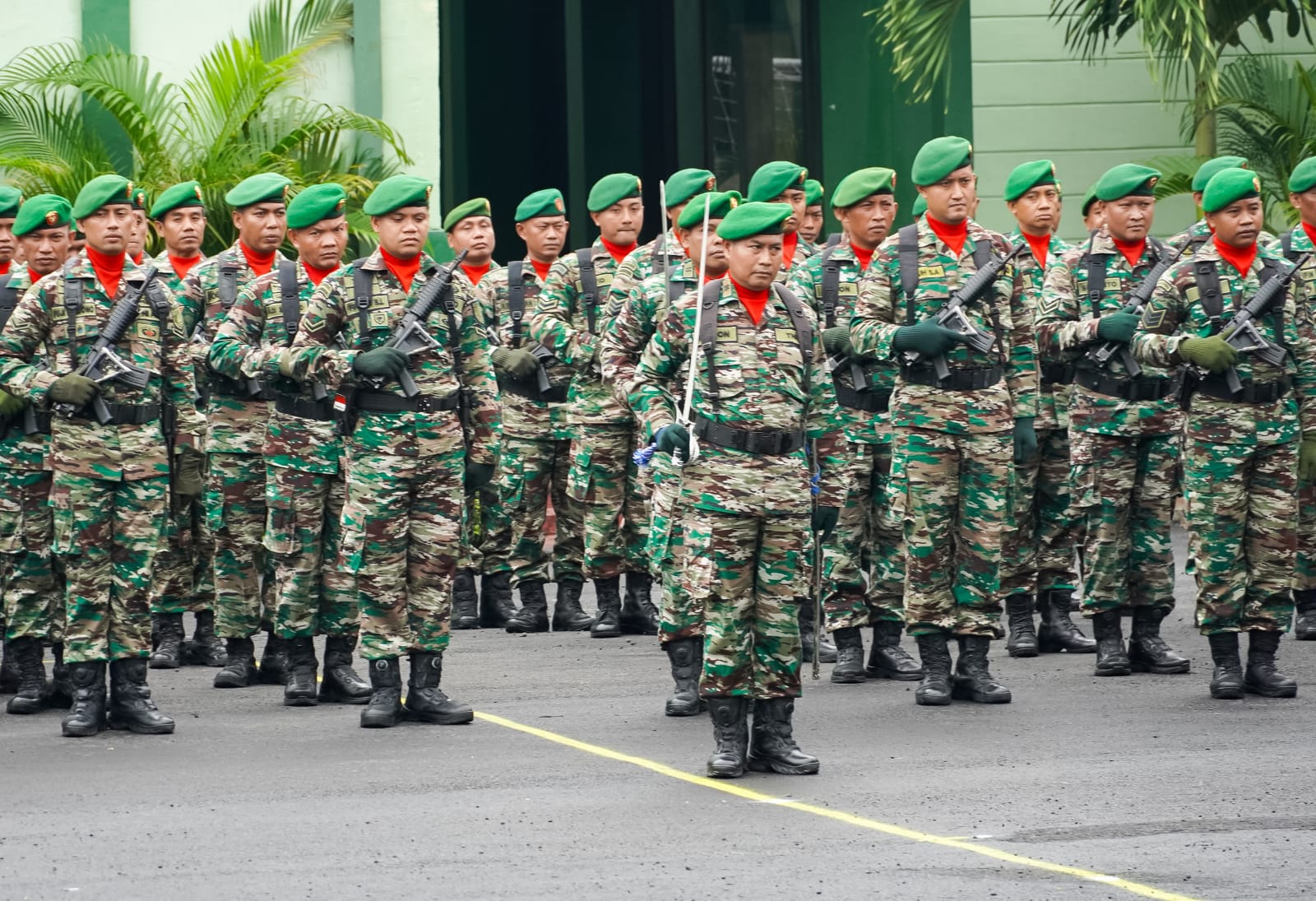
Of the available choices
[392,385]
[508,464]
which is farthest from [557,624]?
[392,385]

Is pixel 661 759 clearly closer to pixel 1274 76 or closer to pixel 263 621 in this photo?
pixel 263 621

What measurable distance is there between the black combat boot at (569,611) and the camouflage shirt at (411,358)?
10.8ft

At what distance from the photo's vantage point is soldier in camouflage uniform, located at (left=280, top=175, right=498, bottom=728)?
9.30m

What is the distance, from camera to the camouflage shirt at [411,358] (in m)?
9.32

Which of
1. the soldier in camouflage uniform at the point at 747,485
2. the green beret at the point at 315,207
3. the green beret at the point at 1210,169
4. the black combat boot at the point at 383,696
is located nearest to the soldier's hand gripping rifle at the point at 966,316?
the soldier in camouflage uniform at the point at 747,485

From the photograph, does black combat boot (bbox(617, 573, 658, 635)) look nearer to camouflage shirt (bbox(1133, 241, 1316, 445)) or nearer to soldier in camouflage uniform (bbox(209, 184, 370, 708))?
soldier in camouflage uniform (bbox(209, 184, 370, 708))

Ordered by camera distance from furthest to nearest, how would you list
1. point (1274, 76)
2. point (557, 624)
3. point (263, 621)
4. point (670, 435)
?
point (1274, 76), point (557, 624), point (263, 621), point (670, 435)

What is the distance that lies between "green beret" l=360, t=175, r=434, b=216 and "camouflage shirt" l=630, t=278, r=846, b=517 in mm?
1687

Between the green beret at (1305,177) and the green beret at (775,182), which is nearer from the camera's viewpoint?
the green beret at (775,182)

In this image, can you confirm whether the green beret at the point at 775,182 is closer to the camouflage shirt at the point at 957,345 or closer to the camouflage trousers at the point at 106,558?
the camouflage shirt at the point at 957,345

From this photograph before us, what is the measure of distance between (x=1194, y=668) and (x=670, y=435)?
156 inches

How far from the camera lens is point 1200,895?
6242mm

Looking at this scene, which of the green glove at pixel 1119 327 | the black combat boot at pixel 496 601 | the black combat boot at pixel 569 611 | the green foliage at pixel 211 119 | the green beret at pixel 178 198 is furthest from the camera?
the green foliage at pixel 211 119

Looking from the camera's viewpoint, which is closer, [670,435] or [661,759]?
[670,435]
